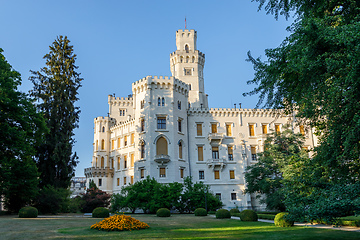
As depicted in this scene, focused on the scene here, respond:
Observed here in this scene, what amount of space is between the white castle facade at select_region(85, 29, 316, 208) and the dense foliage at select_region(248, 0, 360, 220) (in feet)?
103

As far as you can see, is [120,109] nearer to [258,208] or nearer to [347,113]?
[258,208]

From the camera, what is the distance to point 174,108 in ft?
150

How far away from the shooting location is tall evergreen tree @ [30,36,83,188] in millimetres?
34781

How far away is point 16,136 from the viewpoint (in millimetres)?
26578

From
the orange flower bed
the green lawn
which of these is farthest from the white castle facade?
the green lawn

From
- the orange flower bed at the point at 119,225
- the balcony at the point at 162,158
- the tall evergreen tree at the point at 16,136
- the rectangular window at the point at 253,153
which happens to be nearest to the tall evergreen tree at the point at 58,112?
the tall evergreen tree at the point at 16,136

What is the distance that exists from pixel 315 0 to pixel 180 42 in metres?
50.6

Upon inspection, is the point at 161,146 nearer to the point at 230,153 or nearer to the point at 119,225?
the point at 230,153

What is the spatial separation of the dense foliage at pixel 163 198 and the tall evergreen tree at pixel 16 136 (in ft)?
37.3

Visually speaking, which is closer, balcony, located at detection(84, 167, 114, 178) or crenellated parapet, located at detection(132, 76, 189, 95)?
crenellated parapet, located at detection(132, 76, 189, 95)

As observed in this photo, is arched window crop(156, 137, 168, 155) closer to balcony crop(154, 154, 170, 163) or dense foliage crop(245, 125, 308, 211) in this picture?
balcony crop(154, 154, 170, 163)

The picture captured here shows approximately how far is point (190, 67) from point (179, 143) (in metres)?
20.5

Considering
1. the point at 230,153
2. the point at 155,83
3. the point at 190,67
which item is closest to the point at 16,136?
the point at 155,83

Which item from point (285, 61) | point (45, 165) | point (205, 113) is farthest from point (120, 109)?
point (285, 61)
